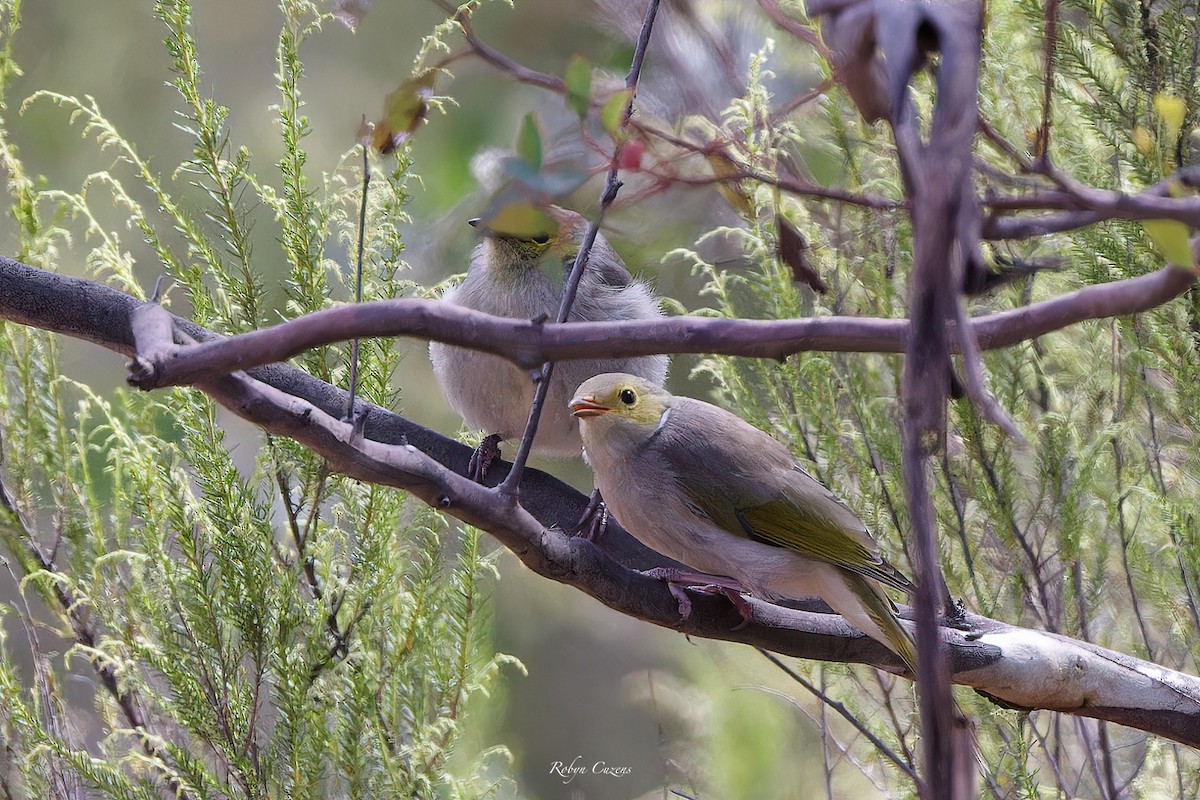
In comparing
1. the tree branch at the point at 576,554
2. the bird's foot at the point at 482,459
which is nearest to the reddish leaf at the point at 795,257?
the tree branch at the point at 576,554

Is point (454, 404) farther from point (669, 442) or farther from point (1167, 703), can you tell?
point (1167, 703)

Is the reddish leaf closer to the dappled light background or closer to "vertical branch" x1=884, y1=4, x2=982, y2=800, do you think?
"vertical branch" x1=884, y1=4, x2=982, y2=800

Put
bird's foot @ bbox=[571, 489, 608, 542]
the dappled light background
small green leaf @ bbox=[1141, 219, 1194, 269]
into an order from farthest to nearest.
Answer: the dappled light background → bird's foot @ bbox=[571, 489, 608, 542] → small green leaf @ bbox=[1141, 219, 1194, 269]

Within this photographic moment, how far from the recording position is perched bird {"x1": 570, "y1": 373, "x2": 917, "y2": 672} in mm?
1240

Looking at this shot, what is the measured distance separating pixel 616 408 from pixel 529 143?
31.1 inches

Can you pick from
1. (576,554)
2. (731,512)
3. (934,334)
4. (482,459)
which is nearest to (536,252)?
(482,459)

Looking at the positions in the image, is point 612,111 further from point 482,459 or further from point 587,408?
point 482,459

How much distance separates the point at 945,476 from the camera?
68.0 inches

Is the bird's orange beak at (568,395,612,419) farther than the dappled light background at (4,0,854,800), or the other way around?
the dappled light background at (4,0,854,800)

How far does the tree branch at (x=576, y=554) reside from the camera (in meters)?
0.83

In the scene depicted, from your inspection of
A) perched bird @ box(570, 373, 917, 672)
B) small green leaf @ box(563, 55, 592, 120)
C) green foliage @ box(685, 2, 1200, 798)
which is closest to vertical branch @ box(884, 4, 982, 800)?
small green leaf @ box(563, 55, 592, 120)

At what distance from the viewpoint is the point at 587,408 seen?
50.3 inches

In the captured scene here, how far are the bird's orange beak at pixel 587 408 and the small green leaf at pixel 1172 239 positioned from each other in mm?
892

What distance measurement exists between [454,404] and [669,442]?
62cm
